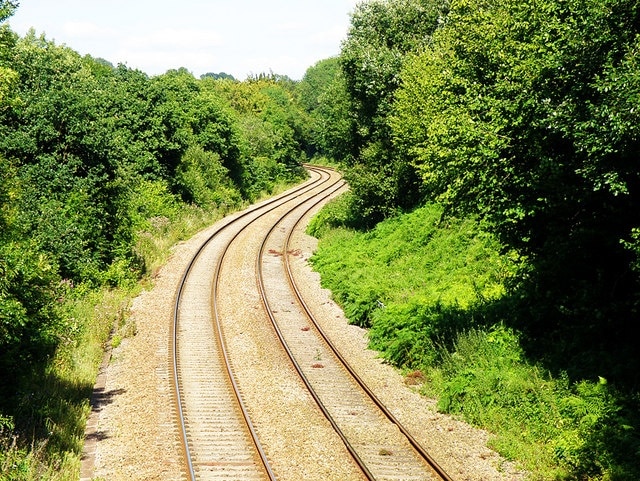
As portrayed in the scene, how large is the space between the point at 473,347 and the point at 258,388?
18.8 feet

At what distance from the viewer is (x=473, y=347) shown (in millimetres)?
16203

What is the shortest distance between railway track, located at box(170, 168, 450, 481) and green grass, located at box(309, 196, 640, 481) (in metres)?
1.83

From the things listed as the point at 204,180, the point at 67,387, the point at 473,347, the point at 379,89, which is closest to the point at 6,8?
the point at 67,387

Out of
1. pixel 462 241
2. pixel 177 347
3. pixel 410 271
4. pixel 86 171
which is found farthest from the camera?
pixel 86 171

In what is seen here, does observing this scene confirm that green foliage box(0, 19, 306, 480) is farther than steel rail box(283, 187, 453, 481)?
Yes

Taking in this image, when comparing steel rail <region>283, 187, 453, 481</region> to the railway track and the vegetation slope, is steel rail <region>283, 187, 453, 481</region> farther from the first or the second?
the vegetation slope

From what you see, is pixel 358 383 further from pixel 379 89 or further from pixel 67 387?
pixel 379 89

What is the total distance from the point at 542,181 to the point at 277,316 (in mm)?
11313

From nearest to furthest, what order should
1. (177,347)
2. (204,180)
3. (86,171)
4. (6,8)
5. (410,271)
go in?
(6,8) < (177,347) < (410,271) < (86,171) < (204,180)

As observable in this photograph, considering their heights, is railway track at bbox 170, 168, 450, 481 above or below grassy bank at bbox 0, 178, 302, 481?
below

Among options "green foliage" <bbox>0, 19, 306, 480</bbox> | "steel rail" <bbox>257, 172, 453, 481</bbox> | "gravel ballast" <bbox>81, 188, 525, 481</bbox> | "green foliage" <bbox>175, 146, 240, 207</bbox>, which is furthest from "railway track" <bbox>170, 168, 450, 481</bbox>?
"green foliage" <bbox>175, 146, 240, 207</bbox>

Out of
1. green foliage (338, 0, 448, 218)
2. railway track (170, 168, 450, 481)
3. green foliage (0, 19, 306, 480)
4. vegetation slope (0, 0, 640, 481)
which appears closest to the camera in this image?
vegetation slope (0, 0, 640, 481)

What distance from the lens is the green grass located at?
38.7ft

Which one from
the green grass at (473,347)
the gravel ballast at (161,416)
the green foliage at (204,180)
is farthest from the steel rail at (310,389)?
the green foliage at (204,180)
